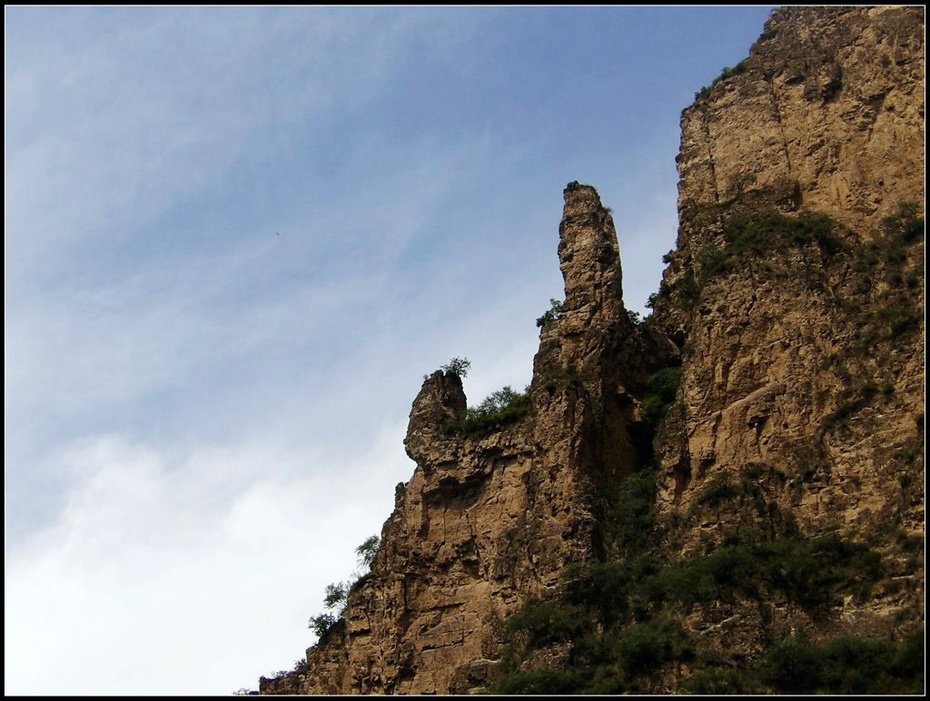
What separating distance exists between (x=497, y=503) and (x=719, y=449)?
9324 mm

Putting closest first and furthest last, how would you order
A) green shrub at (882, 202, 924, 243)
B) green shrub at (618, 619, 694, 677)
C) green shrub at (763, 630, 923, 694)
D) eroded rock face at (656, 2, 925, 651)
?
green shrub at (763, 630, 923, 694)
green shrub at (618, 619, 694, 677)
eroded rock face at (656, 2, 925, 651)
green shrub at (882, 202, 924, 243)

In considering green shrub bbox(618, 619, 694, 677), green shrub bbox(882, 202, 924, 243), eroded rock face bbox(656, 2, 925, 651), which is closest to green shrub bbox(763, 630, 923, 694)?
eroded rock face bbox(656, 2, 925, 651)

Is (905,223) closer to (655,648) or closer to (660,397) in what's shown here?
(660,397)

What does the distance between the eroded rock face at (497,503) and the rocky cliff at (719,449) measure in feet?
0.32

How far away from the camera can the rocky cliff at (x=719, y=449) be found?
42.8m

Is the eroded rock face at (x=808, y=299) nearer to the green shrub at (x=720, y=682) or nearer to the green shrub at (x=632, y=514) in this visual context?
the green shrub at (x=632, y=514)

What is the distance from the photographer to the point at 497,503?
177 ft

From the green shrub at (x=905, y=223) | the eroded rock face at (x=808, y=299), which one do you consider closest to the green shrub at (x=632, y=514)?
the eroded rock face at (x=808, y=299)

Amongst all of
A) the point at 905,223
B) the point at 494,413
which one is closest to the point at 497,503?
the point at 494,413

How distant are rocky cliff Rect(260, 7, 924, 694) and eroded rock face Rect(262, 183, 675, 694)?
0.32ft

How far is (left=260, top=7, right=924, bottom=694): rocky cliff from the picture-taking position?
42.8 m

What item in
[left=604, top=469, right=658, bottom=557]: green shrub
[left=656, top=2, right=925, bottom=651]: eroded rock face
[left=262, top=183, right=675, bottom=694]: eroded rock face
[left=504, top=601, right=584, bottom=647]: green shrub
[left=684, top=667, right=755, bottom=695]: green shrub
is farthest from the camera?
[left=262, top=183, right=675, bottom=694]: eroded rock face

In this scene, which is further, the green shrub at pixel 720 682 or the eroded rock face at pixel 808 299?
the eroded rock face at pixel 808 299

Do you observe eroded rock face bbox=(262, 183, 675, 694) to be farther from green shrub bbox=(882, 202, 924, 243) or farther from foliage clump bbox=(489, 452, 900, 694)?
green shrub bbox=(882, 202, 924, 243)
